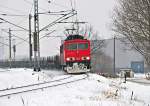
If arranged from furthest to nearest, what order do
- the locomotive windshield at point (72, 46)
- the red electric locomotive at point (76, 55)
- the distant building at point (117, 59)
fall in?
the distant building at point (117, 59) → the locomotive windshield at point (72, 46) → the red electric locomotive at point (76, 55)

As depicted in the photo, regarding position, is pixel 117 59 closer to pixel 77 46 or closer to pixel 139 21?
pixel 77 46

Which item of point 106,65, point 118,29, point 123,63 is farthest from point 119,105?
point 123,63

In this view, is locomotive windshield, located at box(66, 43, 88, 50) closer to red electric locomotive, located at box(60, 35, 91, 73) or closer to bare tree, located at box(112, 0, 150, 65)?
red electric locomotive, located at box(60, 35, 91, 73)

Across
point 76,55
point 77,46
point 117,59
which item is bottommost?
point 117,59

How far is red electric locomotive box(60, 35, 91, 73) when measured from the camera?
32.0 m

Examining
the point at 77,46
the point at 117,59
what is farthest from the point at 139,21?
the point at 117,59

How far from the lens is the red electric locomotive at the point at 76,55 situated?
31953 mm

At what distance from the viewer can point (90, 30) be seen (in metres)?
93.1

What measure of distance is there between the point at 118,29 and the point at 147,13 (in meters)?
12.8

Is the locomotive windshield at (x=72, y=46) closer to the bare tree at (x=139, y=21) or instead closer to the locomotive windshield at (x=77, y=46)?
the locomotive windshield at (x=77, y=46)

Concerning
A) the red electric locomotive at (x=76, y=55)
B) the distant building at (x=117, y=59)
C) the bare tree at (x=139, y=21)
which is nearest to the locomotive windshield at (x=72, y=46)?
the red electric locomotive at (x=76, y=55)

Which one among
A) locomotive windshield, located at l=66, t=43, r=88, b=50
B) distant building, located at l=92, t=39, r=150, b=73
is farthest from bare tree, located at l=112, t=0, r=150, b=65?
distant building, located at l=92, t=39, r=150, b=73

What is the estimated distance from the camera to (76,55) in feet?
106

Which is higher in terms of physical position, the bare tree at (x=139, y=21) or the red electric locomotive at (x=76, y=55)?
the bare tree at (x=139, y=21)
